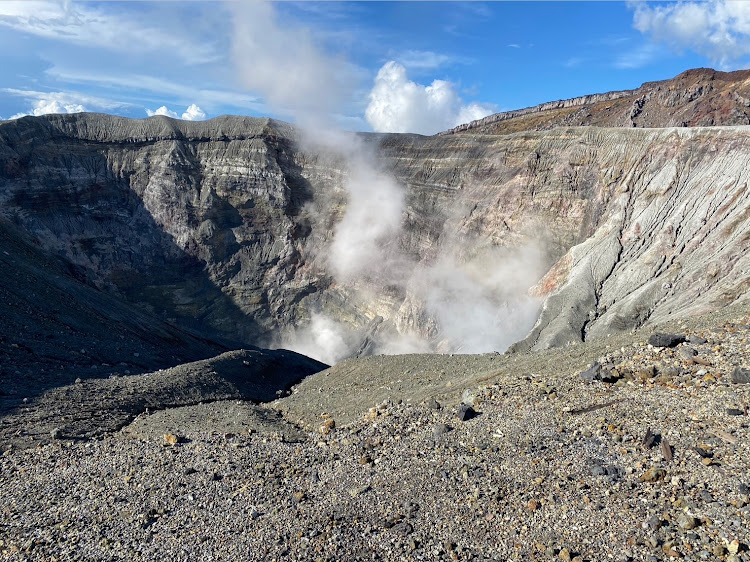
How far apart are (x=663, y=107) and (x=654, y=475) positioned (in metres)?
80.4

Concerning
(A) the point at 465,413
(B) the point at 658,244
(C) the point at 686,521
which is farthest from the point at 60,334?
(B) the point at 658,244

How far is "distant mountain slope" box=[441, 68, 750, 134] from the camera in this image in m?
64.2

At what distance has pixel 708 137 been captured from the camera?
32125 millimetres

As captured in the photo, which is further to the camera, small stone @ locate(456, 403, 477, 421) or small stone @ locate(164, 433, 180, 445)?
small stone @ locate(164, 433, 180, 445)

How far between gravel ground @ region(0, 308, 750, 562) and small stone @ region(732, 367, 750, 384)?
0.03 metres

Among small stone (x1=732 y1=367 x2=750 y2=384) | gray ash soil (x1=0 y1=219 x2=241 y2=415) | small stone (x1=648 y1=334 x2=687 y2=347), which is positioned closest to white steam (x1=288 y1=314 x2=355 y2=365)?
gray ash soil (x1=0 y1=219 x2=241 y2=415)

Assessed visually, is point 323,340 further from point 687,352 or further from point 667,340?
point 687,352

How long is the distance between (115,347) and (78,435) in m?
11.7

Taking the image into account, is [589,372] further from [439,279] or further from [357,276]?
[357,276]

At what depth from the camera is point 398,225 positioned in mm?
44688

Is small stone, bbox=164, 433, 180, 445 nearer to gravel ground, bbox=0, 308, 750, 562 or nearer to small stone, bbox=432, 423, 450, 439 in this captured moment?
gravel ground, bbox=0, 308, 750, 562

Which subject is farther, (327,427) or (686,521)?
(327,427)

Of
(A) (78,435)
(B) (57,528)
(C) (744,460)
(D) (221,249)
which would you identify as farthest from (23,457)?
(D) (221,249)

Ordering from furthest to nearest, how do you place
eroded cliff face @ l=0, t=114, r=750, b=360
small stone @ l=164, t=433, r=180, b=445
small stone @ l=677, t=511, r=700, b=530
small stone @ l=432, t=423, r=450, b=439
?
eroded cliff face @ l=0, t=114, r=750, b=360, small stone @ l=164, t=433, r=180, b=445, small stone @ l=432, t=423, r=450, b=439, small stone @ l=677, t=511, r=700, b=530
